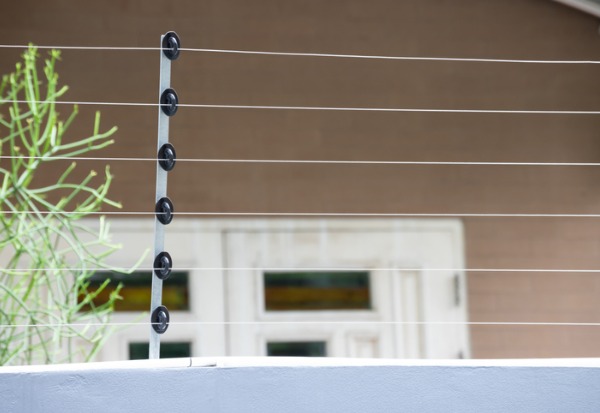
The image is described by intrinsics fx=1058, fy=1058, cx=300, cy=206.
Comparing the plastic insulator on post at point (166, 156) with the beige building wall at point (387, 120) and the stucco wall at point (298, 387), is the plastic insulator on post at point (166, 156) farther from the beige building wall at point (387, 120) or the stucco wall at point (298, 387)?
the beige building wall at point (387, 120)

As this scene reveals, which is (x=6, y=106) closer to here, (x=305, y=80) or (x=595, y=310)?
(x=305, y=80)

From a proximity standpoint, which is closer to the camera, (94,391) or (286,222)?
(94,391)

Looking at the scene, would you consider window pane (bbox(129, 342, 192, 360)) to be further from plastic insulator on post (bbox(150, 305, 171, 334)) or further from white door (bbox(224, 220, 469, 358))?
plastic insulator on post (bbox(150, 305, 171, 334))

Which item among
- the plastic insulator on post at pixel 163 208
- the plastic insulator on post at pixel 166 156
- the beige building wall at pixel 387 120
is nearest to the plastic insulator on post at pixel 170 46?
the plastic insulator on post at pixel 166 156

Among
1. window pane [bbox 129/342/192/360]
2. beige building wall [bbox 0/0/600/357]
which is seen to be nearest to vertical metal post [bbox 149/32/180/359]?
beige building wall [bbox 0/0/600/357]

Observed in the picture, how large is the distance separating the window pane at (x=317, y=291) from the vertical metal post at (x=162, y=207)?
2517 mm

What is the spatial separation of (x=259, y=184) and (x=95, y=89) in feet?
2.71

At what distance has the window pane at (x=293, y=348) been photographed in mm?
4633

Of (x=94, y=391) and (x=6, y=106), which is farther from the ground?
(x=6, y=106)

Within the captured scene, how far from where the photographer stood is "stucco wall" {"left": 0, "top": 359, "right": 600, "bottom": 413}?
204 centimetres

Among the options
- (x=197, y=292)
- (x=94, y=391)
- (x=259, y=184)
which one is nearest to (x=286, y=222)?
(x=259, y=184)

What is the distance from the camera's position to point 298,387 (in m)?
2.09

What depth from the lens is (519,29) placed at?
Answer: 4848 mm

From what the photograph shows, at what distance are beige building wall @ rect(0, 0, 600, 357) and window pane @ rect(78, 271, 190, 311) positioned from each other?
332mm
